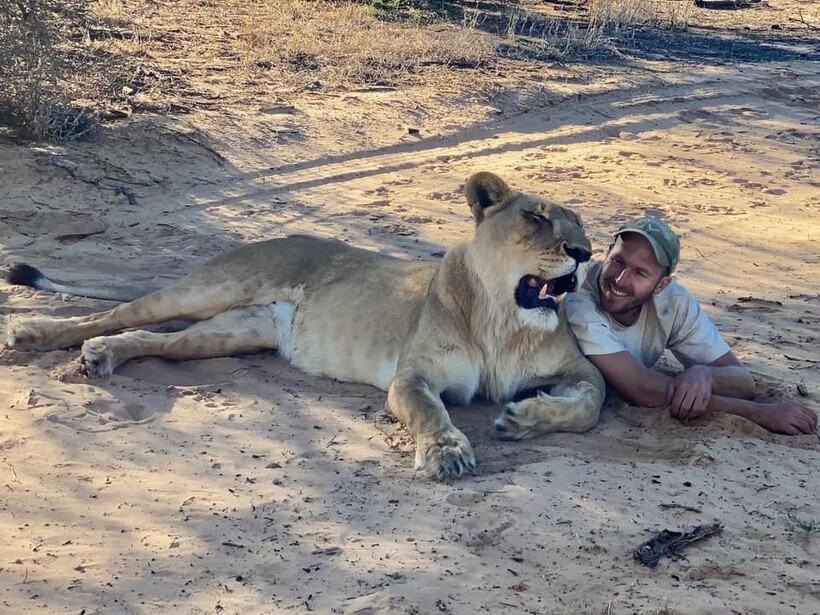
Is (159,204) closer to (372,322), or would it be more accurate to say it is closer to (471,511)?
(372,322)

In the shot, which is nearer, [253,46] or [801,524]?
[801,524]

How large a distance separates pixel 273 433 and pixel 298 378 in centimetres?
86

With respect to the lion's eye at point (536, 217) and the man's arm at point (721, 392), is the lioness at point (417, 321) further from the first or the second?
the man's arm at point (721, 392)

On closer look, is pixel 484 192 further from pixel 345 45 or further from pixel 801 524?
pixel 345 45

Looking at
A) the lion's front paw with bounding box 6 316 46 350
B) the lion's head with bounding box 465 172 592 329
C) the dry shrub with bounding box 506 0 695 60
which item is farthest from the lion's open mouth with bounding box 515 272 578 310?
the dry shrub with bounding box 506 0 695 60

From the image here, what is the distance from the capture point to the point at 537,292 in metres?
4.65

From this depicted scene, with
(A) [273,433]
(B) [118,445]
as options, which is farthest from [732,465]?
(B) [118,445]

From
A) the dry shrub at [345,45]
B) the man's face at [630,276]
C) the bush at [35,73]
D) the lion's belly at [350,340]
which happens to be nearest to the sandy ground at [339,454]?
the lion's belly at [350,340]

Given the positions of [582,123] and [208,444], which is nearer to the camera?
[208,444]

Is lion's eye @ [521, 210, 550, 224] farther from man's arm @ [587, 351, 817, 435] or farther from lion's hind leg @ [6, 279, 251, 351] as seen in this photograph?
lion's hind leg @ [6, 279, 251, 351]

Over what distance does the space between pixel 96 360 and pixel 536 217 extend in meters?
2.08

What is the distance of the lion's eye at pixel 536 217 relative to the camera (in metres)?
4.57

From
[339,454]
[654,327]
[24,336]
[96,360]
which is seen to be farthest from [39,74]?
[654,327]

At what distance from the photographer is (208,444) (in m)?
4.32
